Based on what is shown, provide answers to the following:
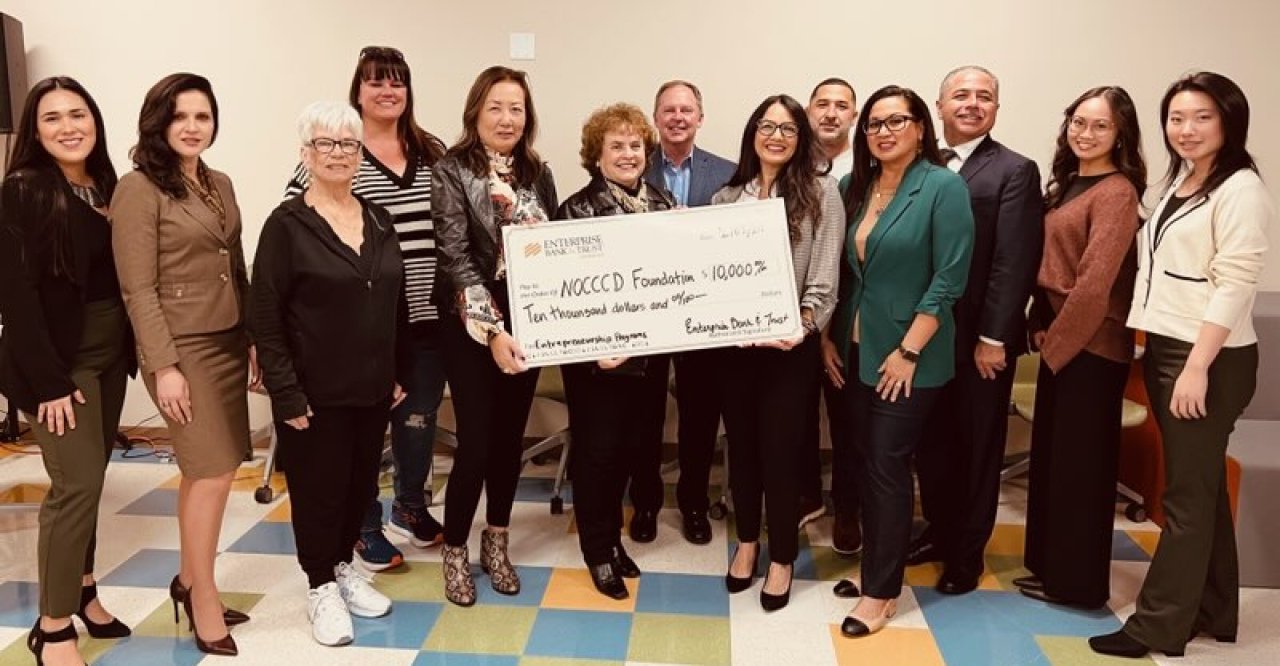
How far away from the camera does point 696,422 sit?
291 centimetres

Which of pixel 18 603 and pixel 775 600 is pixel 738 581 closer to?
pixel 775 600

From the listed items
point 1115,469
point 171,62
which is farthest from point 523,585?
point 171,62

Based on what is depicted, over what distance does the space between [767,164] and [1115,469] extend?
4.18 feet

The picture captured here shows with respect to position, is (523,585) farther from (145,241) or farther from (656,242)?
(145,241)

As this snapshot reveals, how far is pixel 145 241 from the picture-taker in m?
1.96

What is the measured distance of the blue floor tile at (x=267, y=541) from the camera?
2.92 m

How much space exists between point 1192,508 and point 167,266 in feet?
8.33

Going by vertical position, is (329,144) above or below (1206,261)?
above

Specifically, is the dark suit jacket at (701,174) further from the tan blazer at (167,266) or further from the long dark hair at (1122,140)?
the tan blazer at (167,266)

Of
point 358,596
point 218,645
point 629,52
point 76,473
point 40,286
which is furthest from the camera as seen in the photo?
point 629,52

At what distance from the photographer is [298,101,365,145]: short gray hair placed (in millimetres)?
2039

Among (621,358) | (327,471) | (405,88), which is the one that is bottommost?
(327,471)

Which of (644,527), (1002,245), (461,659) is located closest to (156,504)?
(461,659)

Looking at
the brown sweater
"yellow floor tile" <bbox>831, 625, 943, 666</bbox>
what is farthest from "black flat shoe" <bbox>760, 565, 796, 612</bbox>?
the brown sweater
